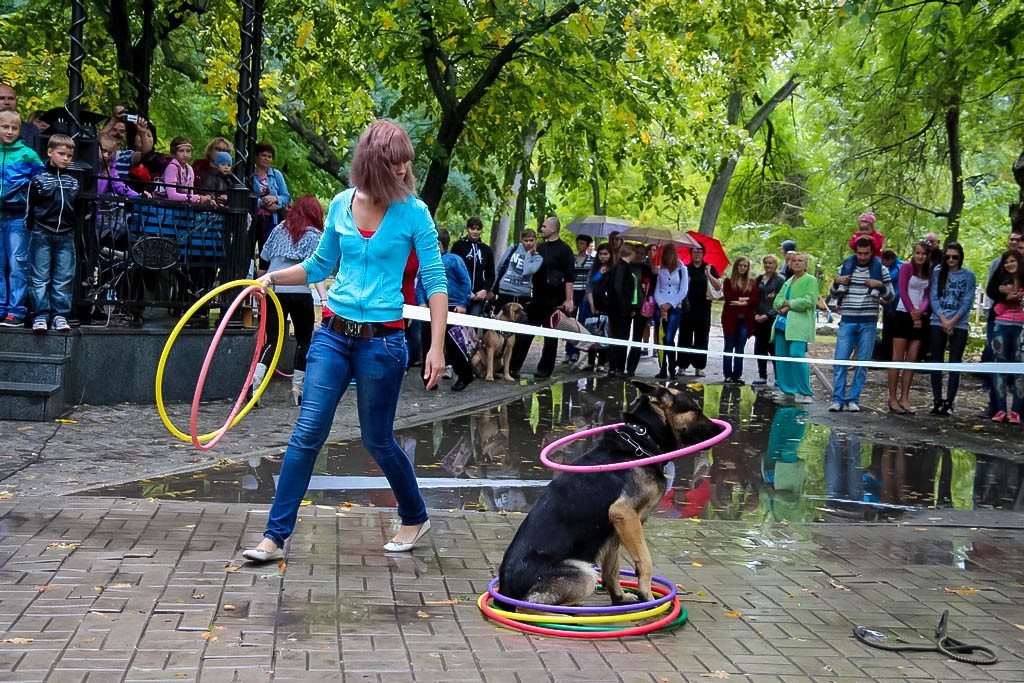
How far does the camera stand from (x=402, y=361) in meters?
6.44

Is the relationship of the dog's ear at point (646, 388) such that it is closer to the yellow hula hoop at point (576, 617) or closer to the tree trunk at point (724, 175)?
the yellow hula hoop at point (576, 617)

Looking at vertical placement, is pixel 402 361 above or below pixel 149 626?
above

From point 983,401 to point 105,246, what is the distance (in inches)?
502

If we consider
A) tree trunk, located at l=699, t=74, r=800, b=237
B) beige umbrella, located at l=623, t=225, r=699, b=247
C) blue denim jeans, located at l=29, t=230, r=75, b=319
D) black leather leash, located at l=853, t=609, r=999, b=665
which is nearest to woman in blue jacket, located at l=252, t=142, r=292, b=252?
blue denim jeans, located at l=29, t=230, r=75, b=319

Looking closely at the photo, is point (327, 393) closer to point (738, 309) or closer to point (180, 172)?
point (180, 172)

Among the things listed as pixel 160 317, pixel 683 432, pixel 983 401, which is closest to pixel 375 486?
pixel 683 432

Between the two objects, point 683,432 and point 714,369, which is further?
point 714,369

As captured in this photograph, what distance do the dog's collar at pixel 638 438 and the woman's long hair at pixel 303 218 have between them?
7562 mm

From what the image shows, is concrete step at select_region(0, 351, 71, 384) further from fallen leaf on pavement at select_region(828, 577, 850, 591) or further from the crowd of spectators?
fallen leaf on pavement at select_region(828, 577, 850, 591)

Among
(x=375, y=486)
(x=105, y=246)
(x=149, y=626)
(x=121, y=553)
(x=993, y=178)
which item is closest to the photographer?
(x=149, y=626)

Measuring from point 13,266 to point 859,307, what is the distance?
33.0 feet

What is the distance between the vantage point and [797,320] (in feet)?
52.8

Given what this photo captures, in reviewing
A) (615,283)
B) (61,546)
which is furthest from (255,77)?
(61,546)

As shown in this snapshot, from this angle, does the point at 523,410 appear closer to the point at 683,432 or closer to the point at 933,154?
the point at 683,432
